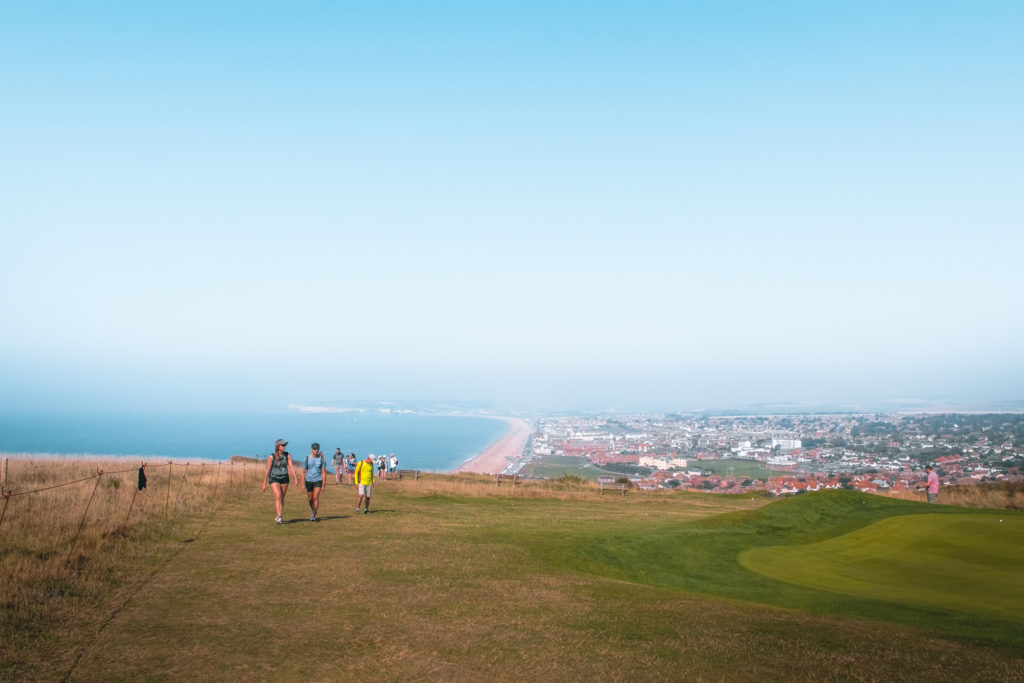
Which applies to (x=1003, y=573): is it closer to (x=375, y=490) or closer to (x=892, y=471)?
(x=375, y=490)

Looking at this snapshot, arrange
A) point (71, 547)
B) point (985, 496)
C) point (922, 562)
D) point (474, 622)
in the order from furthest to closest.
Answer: point (985, 496), point (922, 562), point (71, 547), point (474, 622)

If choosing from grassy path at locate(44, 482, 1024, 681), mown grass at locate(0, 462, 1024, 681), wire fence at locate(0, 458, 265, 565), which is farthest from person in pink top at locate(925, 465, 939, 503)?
wire fence at locate(0, 458, 265, 565)

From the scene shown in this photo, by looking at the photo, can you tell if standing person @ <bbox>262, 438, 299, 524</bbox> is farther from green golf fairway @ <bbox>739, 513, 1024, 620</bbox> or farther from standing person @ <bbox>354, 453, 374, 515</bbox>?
green golf fairway @ <bbox>739, 513, 1024, 620</bbox>

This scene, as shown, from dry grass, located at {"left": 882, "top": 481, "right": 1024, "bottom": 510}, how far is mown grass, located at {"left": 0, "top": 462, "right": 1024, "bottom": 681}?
60.1 ft

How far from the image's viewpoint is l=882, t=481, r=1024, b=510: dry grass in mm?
27719

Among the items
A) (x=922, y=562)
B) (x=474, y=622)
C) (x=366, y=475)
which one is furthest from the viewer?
(x=366, y=475)

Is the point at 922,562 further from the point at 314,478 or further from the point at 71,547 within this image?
the point at 71,547

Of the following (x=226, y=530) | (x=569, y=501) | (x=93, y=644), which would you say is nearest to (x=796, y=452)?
(x=569, y=501)

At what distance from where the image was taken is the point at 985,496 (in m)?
29.6

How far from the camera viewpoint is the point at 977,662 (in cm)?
772

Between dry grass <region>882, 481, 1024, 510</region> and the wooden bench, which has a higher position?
dry grass <region>882, 481, 1024, 510</region>

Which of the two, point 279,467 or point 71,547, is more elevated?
point 279,467

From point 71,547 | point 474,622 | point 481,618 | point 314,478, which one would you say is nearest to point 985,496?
point 314,478

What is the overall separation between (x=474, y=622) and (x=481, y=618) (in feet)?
0.79
